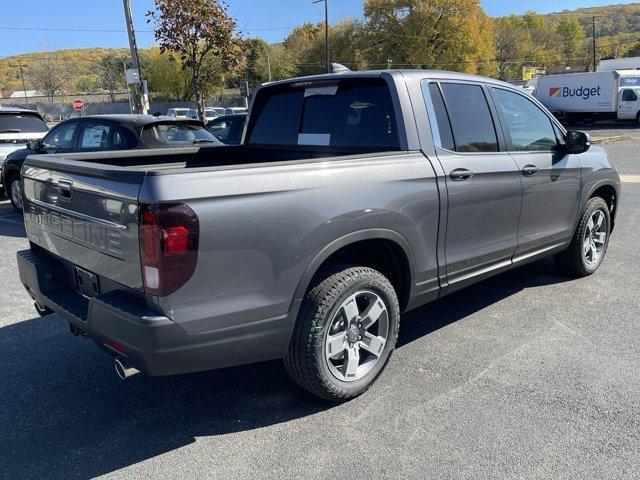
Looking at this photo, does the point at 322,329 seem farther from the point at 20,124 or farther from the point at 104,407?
the point at 20,124

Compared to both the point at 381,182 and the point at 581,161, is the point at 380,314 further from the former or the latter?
the point at 581,161

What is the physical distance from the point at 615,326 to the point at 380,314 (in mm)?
2123

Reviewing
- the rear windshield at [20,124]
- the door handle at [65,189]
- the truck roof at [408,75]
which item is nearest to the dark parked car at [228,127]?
the rear windshield at [20,124]

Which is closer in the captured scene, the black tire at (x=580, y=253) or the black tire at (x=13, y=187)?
the black tire at (x=580, y=253)

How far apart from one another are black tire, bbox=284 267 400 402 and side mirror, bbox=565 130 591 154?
251 centimetres

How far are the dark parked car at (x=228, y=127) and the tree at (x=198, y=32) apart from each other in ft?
15.4

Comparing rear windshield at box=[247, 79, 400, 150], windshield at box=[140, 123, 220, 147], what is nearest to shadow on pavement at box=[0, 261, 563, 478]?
rear windshield at box=[247, 79, 400, 150]

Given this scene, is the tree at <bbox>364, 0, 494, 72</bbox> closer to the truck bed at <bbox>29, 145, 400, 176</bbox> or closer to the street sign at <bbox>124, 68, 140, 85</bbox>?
the street sign at <bbox>124, 68, 140, 85</bbox>

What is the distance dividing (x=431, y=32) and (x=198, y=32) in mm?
43194

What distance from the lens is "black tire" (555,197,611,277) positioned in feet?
16.6

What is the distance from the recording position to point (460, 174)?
3.61 metres

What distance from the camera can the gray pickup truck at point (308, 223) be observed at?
247 centimetres

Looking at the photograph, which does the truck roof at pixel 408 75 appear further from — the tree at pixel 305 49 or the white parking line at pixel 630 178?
the tree at pixel 305 49

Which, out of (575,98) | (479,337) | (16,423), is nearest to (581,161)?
(479,337)
